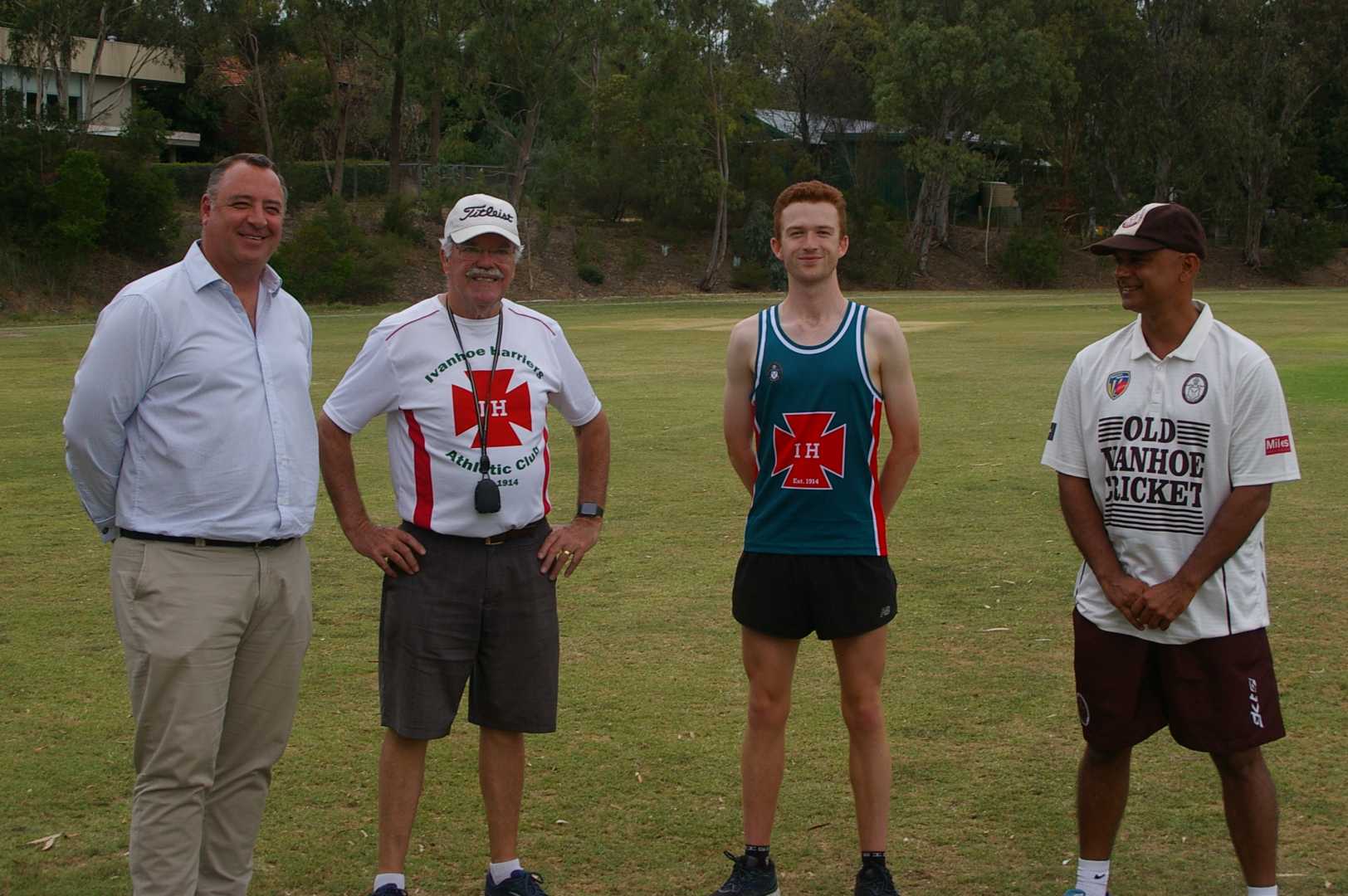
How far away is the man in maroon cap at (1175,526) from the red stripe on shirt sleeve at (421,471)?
1.88 meters

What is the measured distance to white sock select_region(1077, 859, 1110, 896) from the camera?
14.3 ft

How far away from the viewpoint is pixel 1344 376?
66.6ft

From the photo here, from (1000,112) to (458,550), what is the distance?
199 feet

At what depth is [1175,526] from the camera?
412 centimetres

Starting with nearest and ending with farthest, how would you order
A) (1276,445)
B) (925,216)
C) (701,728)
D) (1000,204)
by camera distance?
(1276,445), (701,728), (925,216), (1000,204)

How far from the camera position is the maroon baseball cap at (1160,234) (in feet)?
13.6

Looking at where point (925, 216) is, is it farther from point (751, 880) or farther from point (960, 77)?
point (751, 880)

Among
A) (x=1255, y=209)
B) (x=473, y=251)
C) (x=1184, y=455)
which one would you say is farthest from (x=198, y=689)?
(x=1255, y=209)

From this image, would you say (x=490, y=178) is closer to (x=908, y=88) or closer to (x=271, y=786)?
(x=908, y=88)

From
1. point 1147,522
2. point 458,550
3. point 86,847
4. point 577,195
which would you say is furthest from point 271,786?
point 577,195

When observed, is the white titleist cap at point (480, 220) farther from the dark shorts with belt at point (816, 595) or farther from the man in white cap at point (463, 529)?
the dark shorts with belt at point (816, 595)

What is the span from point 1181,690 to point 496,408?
2125mm

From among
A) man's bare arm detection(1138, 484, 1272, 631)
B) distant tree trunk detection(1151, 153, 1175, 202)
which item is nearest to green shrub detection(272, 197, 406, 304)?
distant tree trunk detection(1151, 153, 1175, 202)

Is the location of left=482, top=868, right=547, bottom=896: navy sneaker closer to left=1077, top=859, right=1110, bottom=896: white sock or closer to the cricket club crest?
left=1077, top=859, right=1110, bottom=896: white sock
